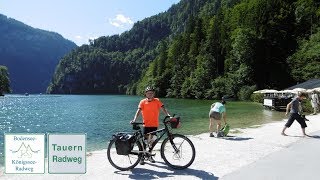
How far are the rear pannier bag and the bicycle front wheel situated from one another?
3.04 ft

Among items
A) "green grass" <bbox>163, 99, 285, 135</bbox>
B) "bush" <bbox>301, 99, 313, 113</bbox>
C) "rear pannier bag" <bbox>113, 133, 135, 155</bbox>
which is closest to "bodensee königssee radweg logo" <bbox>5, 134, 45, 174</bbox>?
"rear pannier bag" <bbox>113, 133, 135, 155</bbox>

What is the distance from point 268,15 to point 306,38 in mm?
9801

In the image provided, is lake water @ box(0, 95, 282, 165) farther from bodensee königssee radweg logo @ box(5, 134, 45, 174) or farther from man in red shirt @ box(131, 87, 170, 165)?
bodensee königssee radweg logo @ box(5, 134, 45, 174)

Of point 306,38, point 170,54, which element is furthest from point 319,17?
point 170,54

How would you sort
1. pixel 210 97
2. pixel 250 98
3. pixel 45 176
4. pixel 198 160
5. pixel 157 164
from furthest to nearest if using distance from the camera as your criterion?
pixel 210 97
pixel 250 98
pixel 198 160
pixel 157 164
pixel 45 176

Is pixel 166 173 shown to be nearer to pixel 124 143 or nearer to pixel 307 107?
pixel 124 143

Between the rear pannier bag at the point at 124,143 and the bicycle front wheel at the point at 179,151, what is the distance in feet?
3.04

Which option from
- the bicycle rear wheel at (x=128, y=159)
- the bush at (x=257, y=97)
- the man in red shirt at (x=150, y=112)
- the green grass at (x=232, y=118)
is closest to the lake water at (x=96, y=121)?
the green grass at (x=232, y=118)

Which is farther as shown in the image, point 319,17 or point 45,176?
point 319,17

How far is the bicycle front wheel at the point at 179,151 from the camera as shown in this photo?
11555 mm

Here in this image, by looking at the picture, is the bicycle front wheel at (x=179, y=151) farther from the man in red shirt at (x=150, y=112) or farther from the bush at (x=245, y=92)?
the bush at (x=245, y=92)

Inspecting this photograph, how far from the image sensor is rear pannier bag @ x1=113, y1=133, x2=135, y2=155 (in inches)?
444

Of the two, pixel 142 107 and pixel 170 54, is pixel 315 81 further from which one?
pixel 170 54

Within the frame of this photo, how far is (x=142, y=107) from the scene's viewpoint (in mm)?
12164
